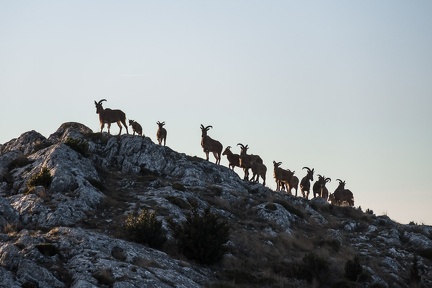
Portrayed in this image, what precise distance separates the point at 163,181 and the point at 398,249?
601 inches

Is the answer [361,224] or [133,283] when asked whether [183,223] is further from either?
[361,224]

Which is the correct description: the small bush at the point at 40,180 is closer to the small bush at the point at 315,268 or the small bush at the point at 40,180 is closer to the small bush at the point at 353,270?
the small bush at the point at 315,268

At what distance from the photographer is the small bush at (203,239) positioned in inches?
1027

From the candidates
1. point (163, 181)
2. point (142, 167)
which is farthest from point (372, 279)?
point (142, 167)

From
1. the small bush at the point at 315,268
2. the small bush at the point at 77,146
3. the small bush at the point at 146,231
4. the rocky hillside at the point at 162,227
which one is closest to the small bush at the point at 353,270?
the rocky hillside at the point at 162,227

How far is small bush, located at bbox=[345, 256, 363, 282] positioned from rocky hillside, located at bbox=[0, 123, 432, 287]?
48mm

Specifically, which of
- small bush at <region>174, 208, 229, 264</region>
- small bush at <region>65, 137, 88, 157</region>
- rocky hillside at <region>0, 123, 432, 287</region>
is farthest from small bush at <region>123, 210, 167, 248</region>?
small bush at <region>65, 137, 88, 157</region>

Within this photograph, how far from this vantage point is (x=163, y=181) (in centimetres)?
3756

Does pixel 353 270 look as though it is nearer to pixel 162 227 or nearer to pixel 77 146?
pixel 162 227

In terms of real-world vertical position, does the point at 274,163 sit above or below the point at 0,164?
above

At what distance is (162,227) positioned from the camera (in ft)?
92.7

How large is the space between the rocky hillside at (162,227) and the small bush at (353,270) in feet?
0.16

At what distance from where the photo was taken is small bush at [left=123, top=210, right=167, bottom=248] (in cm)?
2609

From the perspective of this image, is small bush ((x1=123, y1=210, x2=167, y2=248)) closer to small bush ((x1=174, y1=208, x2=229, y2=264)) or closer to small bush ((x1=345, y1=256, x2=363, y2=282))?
small bush ((x1=174, y1=208, x2=229, y2=264))
